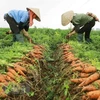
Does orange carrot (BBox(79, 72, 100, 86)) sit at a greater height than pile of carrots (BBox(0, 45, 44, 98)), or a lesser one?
greater

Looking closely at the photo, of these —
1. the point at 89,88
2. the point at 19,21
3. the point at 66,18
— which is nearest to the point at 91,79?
the point at 89,88

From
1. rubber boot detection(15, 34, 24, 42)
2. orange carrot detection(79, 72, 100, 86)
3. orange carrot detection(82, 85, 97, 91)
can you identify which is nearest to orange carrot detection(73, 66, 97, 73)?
orange carrot detection(79, 72, 100, 86)

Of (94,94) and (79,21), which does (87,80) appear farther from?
(79,21)

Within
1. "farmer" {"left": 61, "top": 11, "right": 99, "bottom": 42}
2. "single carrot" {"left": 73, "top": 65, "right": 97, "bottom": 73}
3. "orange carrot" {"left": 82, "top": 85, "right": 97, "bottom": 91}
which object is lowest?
"farmer" {"left": 61, "top": 11, "right": 99, "bottom": 42}

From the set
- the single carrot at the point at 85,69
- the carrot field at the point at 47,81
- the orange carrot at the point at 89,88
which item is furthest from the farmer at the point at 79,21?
the orange carrot at the point at 89,88

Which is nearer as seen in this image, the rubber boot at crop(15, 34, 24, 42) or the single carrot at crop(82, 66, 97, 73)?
the single carrot at crop(82, 66, 97, 73)

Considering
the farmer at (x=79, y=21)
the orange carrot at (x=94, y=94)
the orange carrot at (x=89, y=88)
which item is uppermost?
→ the orange carrot at (x=94, y=94)

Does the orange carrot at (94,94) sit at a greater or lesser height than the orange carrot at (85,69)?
greater

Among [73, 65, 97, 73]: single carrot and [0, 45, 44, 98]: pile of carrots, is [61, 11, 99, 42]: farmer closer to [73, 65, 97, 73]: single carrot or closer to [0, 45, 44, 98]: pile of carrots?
[0, 45, 44, 98]: pile of carrots

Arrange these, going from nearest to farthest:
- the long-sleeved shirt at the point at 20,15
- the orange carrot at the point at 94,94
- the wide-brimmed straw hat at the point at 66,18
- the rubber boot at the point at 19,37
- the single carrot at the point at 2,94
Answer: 1. the orange carrot at the point at 94,94
2. the single carrot at the point at 2,94
3. the long-sleeved shirt at the point at 20,15
4. the rubber boot at the point at 19,37
5. the wide-brimmed straw hat at the point at 66,18

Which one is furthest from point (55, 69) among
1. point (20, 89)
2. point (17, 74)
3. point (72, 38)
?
point (72, 38)

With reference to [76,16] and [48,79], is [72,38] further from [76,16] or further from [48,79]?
[48,79]

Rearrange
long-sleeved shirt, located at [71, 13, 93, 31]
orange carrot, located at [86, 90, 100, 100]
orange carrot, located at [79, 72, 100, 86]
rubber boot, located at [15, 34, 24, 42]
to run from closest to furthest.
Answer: orange carrot, located at [86, 90, 100, 100], orange carrot, located at [79, 72, 100, 86], rubber boot, located at [15, 34, 24, 42], long-sleeved shirt, located at [71, 13, 93, 31]

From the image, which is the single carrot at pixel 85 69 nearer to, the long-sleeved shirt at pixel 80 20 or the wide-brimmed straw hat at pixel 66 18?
the wide-brimmed straw hat at pixel 66 18
